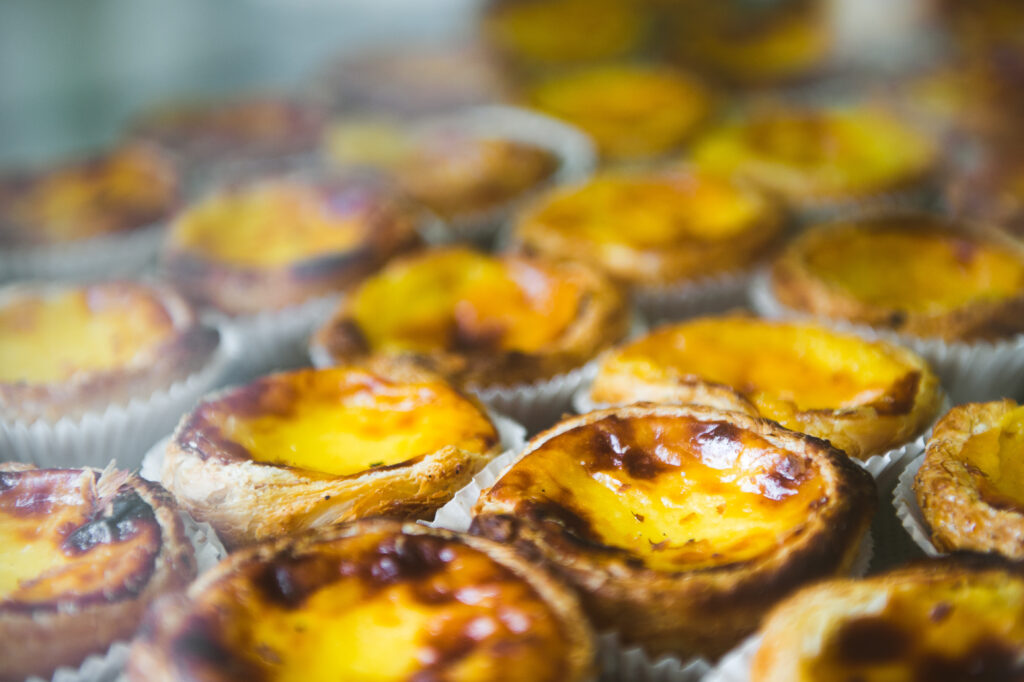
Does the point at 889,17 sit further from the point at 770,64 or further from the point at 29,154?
the point at 29,154

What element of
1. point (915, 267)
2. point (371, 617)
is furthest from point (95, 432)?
point (915, 267)

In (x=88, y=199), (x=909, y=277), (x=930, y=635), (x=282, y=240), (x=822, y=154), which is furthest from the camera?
(x=822, y=154)

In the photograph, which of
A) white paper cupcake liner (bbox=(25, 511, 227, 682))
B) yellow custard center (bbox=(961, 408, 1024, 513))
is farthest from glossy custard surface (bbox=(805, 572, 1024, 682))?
white paper cupcake liner (bbox=(25, 511, 227, 682))

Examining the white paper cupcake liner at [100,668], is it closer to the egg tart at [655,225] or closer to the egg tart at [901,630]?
the egg tart at [901,630]

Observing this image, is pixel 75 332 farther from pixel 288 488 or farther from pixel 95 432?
pixel 288 488

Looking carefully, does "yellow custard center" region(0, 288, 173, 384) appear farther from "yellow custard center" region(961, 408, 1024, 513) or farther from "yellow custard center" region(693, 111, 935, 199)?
"yellow custard center" region(693, 111, 935, 199)

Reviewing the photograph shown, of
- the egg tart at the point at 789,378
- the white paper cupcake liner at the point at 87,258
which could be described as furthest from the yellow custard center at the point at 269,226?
the egg tart at the point at 789,378

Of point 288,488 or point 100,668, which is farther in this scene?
point 288,488
